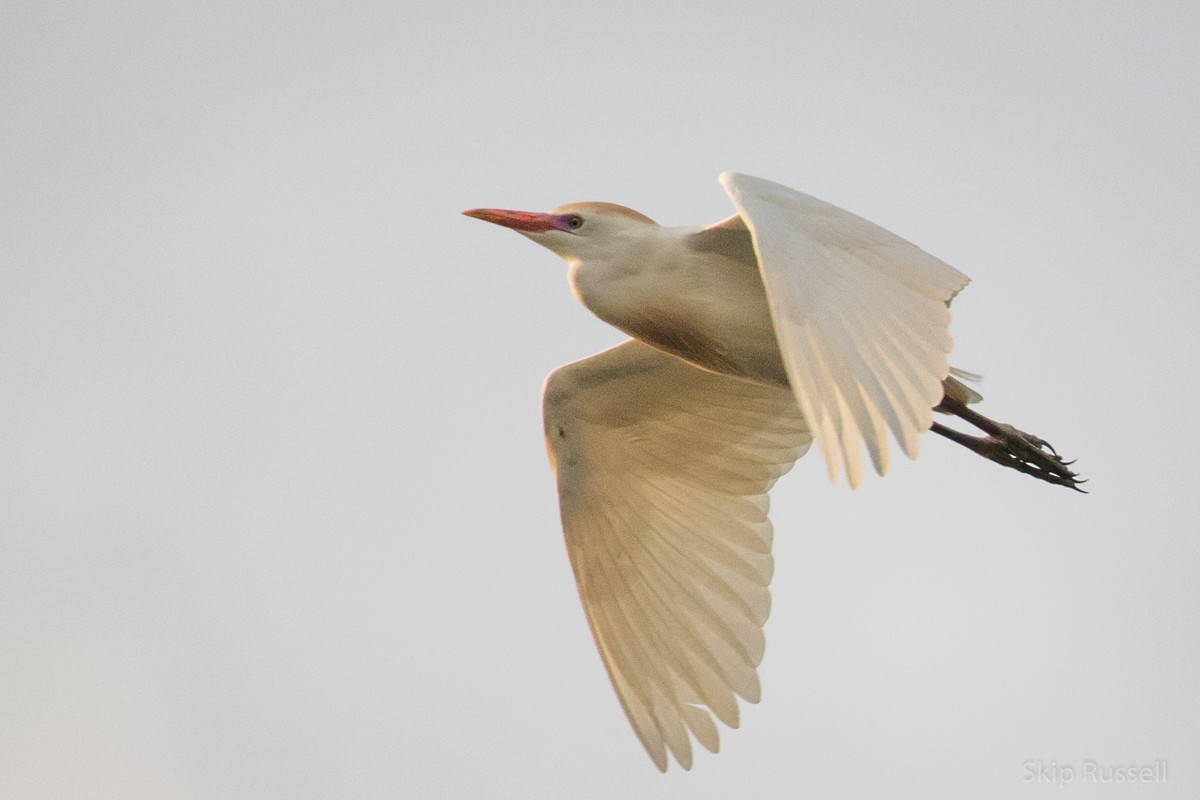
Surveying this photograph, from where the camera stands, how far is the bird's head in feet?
24.4

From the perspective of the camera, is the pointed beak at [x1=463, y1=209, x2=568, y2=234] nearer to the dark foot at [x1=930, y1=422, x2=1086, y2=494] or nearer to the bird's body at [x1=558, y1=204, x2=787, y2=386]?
the bird's body at [x1=558, y1=204, x2=787, y2=386]

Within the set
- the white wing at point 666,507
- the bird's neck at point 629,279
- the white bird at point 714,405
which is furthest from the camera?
the white wing at point 666,507

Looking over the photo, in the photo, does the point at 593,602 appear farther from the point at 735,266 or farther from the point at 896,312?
the point at 896,312

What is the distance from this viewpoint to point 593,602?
8156 millimetres

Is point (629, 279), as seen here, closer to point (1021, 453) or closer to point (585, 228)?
point (585, 228)

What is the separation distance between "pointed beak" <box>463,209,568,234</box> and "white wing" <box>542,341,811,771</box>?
101 cm

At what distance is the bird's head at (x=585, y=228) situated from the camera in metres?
7.45

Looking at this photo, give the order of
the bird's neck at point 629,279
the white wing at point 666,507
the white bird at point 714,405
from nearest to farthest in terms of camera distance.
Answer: the white bird at point 714,405, the bird's neck at point 629,279, the white wing at point 666,507

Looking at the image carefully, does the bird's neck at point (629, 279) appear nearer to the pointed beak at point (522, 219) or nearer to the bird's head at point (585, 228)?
the bird's head at point (585, 228)

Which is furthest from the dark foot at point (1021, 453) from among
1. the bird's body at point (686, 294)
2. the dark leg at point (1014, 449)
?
the bird's body at point (686, 294)

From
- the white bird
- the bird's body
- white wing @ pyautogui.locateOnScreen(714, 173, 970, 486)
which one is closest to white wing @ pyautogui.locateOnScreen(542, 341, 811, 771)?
the white bird

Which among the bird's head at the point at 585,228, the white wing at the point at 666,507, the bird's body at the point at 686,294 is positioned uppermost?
the bird's head at the point at 585,228

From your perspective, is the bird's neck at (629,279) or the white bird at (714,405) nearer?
the white bird at (714,405)

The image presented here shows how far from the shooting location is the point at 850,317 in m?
6.05
